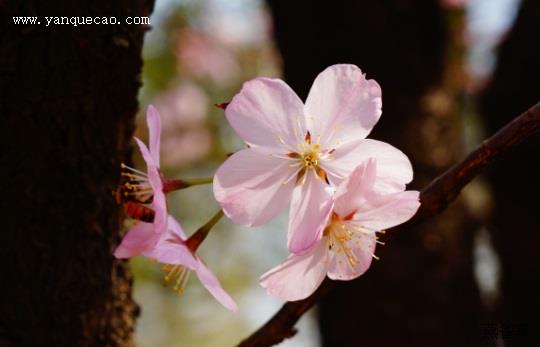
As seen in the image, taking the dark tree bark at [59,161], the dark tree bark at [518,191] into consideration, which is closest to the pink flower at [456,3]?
the dark tree bark at [518,191]

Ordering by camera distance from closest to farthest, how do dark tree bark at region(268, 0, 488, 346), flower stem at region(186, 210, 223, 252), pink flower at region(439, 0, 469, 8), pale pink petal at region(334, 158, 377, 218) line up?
pale pink petal at region(334, 158, 377, 218)
flower stem at region(186, 210, 223, 252)
dark tree bark at region(268, 0, 488, 346)
pink flower at region(439, 0, 469, 8)

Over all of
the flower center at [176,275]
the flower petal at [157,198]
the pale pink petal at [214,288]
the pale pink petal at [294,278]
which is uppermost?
the flower petal at [157,198]

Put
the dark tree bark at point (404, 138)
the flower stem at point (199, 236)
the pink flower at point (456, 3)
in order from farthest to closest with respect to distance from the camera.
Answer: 1. the pink flower at point (456, 3)
2. the dark tree bark at point (404, 138)
3. the flower stem at point (199, 236)

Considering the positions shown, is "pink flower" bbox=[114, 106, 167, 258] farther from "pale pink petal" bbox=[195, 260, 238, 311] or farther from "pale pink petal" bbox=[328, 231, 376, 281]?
"pale pink petal" bbox=[328, 231, 376, 281]

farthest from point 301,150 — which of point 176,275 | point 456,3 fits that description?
point 456,3

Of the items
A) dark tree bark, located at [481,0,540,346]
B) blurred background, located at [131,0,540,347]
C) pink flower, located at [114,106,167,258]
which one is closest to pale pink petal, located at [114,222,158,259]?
pink flower, located at [114,106,167,258]

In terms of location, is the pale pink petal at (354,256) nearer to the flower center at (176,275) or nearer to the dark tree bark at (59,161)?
the flower center at (176,275)

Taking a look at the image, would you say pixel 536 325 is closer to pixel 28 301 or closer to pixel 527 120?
pixel 527 120
